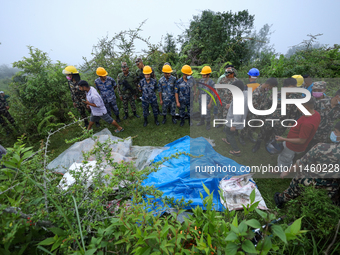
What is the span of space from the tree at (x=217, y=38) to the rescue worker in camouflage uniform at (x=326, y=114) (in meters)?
5.82

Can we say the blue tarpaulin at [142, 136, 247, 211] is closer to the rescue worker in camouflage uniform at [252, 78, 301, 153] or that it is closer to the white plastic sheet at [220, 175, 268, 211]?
the white plastic sheet at [220, 175, 268, 211]

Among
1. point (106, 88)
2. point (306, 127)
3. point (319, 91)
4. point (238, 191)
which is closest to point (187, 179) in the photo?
point (238, 191)

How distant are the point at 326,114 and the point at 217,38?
8.07 m

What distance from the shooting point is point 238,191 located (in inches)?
109

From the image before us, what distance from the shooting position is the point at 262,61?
8.90 metres

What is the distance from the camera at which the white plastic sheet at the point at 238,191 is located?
270 cm

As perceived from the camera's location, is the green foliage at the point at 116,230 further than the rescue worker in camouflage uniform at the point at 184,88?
No

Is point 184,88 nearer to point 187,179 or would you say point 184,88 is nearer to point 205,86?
point 205,86

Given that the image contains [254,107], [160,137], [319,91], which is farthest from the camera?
[160,137]

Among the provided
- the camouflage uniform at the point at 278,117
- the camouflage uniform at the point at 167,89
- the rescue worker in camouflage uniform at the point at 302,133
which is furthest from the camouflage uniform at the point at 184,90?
the rescue worker in camouflage uniform at the point at 302,133

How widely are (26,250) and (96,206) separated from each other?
447mm

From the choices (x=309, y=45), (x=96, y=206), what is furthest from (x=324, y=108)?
(x=309, y=45)

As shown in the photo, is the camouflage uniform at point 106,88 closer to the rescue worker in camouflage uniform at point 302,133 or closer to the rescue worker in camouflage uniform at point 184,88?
the rescue worker in camouflage uniform at point 184,88

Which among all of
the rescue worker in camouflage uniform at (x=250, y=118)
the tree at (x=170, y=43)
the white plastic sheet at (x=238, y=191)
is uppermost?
the tree at (x=170, y=43)
